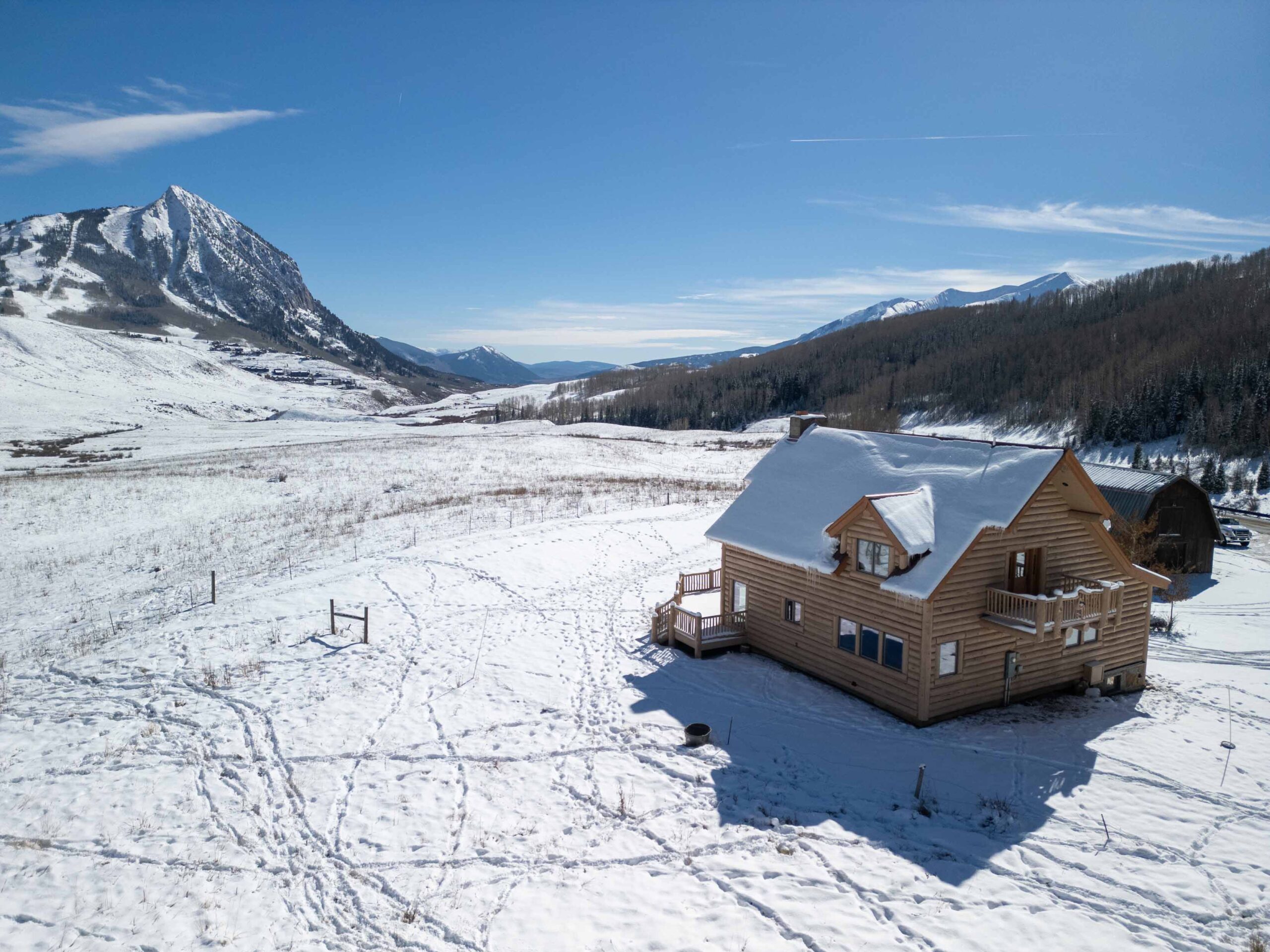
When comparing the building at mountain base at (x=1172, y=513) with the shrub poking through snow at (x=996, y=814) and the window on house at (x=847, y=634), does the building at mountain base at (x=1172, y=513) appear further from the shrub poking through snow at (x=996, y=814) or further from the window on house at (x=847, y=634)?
the shrub poking through snow at (x=996, y=814)

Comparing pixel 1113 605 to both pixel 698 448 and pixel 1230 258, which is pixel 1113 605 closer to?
pixel 698 448

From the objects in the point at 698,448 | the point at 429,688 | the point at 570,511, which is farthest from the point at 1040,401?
the point at 429,688

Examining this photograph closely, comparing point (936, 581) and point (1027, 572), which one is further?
point (1027, 572)

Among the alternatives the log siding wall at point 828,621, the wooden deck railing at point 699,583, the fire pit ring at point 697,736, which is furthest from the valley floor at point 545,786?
the wooden deck railing at point 699,583

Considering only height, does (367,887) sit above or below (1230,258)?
below

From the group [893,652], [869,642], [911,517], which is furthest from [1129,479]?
[893,652]

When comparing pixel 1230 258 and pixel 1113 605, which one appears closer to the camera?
pixel 1113 605

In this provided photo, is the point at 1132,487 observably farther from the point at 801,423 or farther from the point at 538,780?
the point at 538,780
